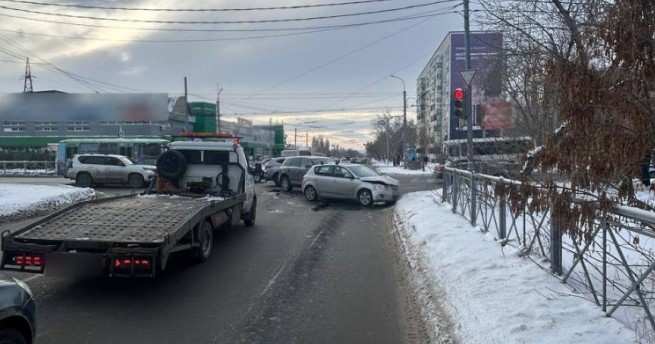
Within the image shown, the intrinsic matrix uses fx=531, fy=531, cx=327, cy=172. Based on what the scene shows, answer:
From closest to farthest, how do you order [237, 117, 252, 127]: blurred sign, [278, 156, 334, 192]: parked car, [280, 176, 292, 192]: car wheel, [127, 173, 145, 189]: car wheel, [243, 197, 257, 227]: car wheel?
[243, 197, 257, 227]: car wheel → [278, 156, 334, 192]: parked car → [280, 176, 292, 192]: car wheel → [127, 173, 145, 189]: car wheel → [237, 117, 252, 127]: blurred sign

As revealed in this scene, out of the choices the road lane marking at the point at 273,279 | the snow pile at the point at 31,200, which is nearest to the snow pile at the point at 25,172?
the snow pile at the point at 31,200

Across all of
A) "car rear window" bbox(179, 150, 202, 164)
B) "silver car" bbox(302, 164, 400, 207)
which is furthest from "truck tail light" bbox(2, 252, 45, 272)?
"silver car" bbox(302, 164, 400, 207)

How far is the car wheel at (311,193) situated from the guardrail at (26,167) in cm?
2939

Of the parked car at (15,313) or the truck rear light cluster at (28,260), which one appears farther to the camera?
the truck rear light cluster at (28,260)

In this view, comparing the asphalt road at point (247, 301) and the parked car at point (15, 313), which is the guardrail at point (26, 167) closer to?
the asphalt road at point (247, 301)

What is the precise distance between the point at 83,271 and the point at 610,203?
5.57 meters

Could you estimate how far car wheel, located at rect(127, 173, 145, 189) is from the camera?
2591cm

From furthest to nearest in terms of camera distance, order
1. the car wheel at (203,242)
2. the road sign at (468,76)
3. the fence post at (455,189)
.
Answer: the fence post at (455,189), the road sign at (468,76), the car wheel at (203,242)

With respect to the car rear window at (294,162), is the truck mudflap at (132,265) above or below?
below

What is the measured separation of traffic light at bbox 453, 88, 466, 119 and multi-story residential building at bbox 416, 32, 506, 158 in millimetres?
373

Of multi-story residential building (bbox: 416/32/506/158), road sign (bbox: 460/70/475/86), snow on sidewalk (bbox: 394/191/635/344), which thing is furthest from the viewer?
multi-story residential building (bbox: 416/32/506/158)

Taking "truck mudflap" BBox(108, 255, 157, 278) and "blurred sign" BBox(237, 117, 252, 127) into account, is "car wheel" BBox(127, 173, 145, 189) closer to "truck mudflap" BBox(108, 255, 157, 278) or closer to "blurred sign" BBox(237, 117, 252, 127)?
"truck mudflap" BBox(108, 255, 157, 278)

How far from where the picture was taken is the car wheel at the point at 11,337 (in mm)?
3475

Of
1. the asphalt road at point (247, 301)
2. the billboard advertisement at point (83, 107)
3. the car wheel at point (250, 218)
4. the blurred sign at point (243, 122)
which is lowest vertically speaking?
the asphalt road at point (247, 301)
